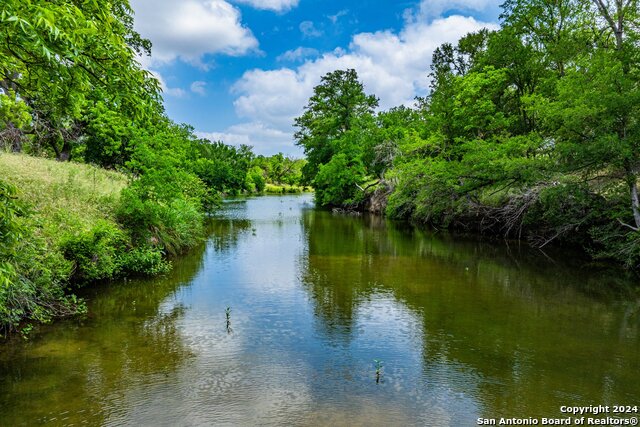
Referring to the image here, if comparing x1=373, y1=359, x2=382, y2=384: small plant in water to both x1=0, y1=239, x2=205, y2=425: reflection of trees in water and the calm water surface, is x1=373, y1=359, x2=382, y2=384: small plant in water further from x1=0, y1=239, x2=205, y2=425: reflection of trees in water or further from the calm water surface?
x1=0, y1=239, x2=205, y2=425: reflection of trees in water

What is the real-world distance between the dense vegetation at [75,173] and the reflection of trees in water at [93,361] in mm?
843

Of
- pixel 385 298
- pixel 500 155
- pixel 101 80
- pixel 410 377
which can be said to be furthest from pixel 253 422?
pixel 500 155

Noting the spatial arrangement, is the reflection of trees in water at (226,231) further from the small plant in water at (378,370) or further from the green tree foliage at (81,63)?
the green tree foliage at (81,63)

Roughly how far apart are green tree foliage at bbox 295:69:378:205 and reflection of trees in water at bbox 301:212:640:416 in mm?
23406

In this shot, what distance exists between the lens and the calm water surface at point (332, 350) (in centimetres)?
690

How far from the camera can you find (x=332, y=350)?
9.27 meters

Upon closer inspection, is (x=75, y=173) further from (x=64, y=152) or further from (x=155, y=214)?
(x=64, y=152)

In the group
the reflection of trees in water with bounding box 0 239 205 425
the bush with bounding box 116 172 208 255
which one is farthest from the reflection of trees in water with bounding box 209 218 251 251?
the reflection of trees in water with bounding box 0 239 205 425

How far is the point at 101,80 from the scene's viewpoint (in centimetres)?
477

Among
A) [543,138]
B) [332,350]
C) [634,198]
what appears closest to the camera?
[332,350]

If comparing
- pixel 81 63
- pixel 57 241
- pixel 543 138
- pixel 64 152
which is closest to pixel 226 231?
pixel 64 152

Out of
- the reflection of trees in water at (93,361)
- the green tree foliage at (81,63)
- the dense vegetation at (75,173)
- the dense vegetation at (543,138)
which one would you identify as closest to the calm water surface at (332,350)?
the reflection of trees in water at (93,361)

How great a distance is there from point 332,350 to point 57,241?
819 centimetres

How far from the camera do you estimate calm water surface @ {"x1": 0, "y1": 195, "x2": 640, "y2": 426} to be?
6.90 meters
